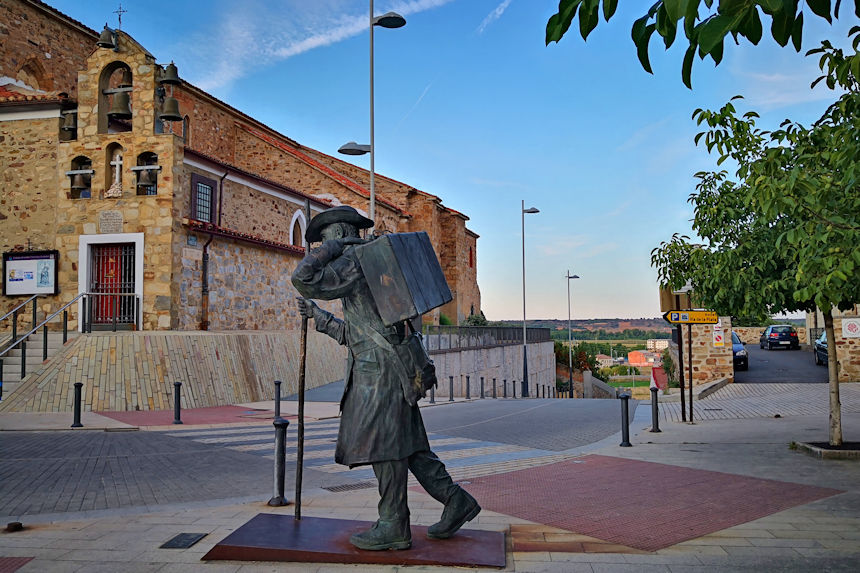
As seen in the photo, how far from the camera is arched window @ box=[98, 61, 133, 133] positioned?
59.2 ft

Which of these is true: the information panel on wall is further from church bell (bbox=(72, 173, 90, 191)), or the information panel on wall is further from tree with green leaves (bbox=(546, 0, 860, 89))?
tree with green leaves (bbox=(546, 0, 860, 89))

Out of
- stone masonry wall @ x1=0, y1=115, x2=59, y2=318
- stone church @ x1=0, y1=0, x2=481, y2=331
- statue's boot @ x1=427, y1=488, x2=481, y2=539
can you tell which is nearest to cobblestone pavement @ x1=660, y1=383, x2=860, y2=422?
statue's boot @ x1=427, y1=488, x2=481, y2=539

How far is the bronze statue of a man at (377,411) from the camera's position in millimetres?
4477

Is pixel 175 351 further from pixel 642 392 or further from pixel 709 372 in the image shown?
pixel 642 392

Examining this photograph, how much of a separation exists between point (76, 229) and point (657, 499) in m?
17.8

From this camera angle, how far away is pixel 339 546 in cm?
455

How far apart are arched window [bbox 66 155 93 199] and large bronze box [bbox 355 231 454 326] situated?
17.4 m

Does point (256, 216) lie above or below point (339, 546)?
above

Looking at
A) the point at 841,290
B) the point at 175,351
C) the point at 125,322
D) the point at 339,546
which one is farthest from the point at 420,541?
the point at 125,322

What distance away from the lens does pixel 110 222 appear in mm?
18812

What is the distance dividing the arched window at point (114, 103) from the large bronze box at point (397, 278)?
16106 millimetres

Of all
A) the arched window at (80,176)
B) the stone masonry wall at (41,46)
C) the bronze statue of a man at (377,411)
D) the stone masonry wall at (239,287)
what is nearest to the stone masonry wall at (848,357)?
the stone masonry wall at (239,287)

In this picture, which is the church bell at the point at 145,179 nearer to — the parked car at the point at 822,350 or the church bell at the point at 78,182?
the church bell at the point at 78,182

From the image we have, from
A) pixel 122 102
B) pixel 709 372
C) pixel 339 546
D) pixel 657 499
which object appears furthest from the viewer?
pixel 709 372
